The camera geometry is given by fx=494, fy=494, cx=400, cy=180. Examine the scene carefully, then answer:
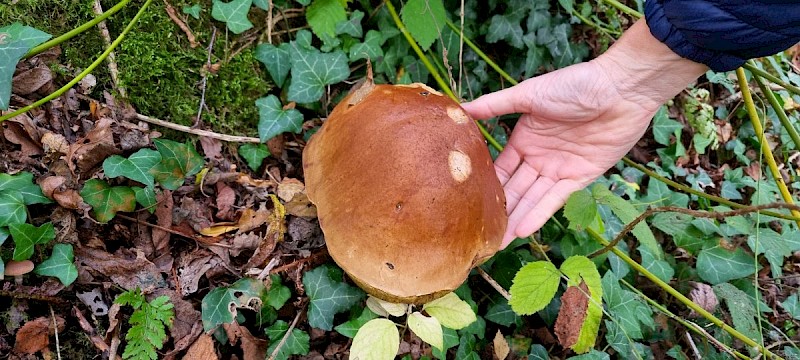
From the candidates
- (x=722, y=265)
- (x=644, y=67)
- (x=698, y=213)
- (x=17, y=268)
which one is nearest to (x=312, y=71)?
(x=17, y=268)

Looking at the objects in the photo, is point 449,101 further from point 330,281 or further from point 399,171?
point 330,281

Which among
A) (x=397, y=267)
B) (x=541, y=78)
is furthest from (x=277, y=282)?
(x=541, y=78)

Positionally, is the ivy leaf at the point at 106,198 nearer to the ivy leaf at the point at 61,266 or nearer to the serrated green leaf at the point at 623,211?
the ivy leaf at the point at 61,266

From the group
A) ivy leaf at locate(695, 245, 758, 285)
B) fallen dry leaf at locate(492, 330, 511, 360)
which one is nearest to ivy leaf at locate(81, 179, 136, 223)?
fallen dry leaf at locate(492, 330, 511, 360)

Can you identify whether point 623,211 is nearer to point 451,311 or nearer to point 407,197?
point 451,311

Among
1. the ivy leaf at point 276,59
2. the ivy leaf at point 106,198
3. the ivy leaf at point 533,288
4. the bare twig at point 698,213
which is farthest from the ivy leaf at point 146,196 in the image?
the bare twig at point 698,213

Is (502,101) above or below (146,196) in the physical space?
above
